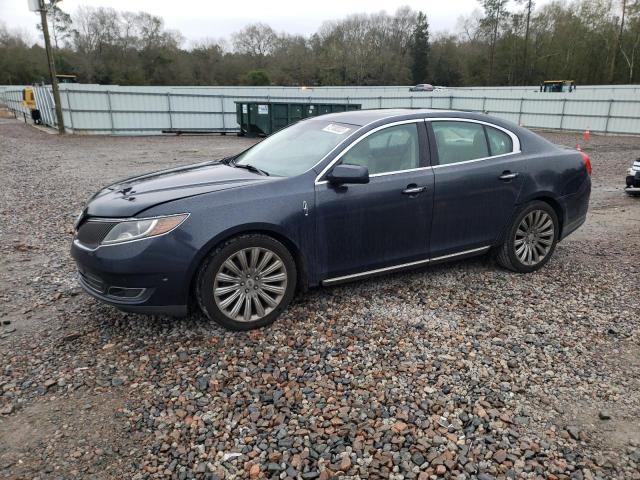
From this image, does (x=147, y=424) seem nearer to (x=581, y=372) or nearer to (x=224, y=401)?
(x=224, y=401)

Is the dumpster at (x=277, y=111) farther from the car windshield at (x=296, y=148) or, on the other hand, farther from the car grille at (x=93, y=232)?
the car grille at (x=93, y=232)

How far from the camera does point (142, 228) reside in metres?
3.38

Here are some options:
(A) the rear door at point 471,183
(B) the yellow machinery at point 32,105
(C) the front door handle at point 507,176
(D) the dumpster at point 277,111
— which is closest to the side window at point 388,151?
(A) the rear door at point 471,183

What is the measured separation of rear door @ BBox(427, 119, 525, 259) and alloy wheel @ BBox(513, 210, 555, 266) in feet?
0.94

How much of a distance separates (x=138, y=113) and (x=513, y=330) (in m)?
22.0

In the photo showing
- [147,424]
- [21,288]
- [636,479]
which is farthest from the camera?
[21,288]

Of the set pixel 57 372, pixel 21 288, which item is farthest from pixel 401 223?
pixel 21 288

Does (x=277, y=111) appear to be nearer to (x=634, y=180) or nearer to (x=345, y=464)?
(x=634, y=180)

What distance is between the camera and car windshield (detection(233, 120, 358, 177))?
13.4ft

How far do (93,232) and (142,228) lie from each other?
447mm

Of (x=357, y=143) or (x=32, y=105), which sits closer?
(x=357, y=143)

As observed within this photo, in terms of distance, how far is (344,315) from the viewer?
4.05 m

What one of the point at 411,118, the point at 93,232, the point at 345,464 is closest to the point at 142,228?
the point at 93,232

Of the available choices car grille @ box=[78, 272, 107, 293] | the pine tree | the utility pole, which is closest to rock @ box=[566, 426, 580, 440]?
car grille @ box=[78, 272, 107, 293]
